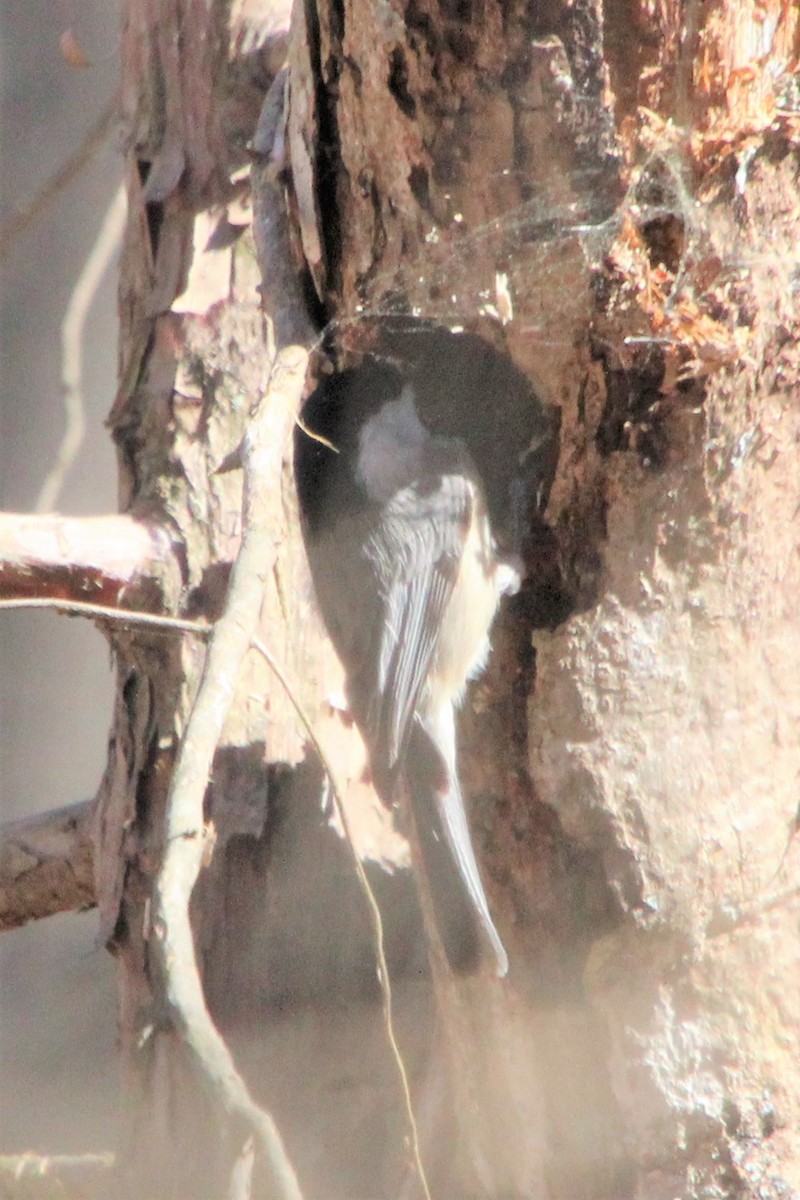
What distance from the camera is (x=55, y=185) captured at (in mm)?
3078

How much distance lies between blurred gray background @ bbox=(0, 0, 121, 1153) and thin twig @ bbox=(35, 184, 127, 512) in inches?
0.7

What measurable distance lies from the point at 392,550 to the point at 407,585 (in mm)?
55

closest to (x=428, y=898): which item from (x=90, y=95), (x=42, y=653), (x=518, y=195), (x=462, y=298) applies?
(x=462, y=298)

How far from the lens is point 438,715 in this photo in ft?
5.18

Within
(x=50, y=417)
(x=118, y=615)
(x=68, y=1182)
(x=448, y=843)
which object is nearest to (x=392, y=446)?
(x=448, y=843)

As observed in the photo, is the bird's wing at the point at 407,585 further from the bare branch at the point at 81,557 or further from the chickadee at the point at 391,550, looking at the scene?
the bare branch at the point at 81,557

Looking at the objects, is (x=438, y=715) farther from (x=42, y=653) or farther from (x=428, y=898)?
(x=42, y=653)

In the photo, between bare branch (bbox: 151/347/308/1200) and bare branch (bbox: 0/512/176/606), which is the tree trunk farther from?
bare branch (bbox: 0/512/176/606)

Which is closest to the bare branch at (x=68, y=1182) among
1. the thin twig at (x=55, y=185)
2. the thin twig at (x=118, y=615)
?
the thin twig at (x=118, y=615)

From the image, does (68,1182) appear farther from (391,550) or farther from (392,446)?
(392,446)

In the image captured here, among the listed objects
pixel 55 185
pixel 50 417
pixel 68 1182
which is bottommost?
pixel 68 1182

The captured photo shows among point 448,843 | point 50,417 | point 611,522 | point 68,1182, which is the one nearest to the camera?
point 611,522

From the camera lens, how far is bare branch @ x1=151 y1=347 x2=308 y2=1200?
680 millimetres

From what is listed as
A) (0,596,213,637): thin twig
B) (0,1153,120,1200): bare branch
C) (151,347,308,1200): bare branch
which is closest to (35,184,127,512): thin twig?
(0,1153,120,1200): bare branch
